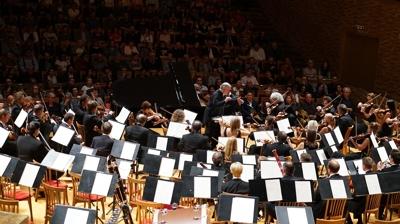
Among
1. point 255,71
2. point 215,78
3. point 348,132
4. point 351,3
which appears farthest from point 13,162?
point 351,3

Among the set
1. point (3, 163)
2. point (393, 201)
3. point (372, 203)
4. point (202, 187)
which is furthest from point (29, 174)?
point (393, 201)

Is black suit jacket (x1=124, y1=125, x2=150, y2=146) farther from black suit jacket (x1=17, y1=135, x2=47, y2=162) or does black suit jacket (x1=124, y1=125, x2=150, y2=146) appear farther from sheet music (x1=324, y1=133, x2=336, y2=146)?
sheet music (x1=324, y1=133, x2=336, y2=146)

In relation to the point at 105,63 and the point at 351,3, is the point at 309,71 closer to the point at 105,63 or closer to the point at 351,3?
the point at 351,3

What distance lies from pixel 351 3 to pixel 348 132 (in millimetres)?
8175

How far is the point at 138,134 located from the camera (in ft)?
39.3

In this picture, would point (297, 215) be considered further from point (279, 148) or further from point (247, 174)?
point (279, 148)

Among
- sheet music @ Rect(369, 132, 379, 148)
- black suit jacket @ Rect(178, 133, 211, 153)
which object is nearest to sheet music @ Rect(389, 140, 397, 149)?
sheet music @ Rect(369, 132, 379, 148)

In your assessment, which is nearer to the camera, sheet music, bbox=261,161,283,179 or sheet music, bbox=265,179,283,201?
sheet music, bbox=265,179,283,201

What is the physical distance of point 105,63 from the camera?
1917 cm

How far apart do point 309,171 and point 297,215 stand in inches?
79.8

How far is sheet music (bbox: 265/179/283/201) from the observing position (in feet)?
27.8

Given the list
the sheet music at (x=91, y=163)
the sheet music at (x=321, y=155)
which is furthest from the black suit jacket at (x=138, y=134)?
the sheet music at (x=321, y=155)

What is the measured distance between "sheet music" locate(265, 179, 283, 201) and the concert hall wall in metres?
11.3

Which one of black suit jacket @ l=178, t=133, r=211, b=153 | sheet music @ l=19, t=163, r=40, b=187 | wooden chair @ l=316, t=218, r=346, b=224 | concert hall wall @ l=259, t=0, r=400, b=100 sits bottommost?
wooden chair @ l=316, t=218, r=346, b=224
